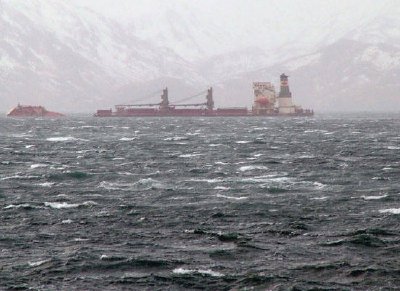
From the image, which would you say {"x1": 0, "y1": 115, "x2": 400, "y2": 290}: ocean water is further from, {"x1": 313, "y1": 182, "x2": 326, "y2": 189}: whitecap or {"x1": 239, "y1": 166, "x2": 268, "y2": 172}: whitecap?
{"x1": 313, "y1": 182, "x2": 326, "y2": 189}: whitecap

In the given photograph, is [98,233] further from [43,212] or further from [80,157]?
[80,157]

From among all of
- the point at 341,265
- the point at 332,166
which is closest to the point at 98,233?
the point at 341,265

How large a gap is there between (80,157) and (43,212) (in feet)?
118

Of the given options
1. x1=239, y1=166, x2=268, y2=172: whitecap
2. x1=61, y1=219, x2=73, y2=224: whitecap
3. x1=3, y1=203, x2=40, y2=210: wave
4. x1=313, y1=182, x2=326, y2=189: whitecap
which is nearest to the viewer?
x1=61, y1=219, x2=73, y2=224: whitecap

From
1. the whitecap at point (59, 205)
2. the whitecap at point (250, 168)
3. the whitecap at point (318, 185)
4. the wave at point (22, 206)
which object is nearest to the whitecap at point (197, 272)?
the whitecap at point (59, 205)

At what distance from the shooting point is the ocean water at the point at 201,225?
90.6 ft

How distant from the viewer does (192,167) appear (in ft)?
211

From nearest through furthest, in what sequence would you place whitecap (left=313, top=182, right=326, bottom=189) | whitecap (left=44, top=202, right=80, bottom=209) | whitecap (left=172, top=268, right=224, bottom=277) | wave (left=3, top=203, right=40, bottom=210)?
whitecap (left=172, top=268, right=224, bottom=277)
wave (left=3, top=203, right=40, bottom=210)
whitecap (left=44, top=202, right=80, bottom=209)
whitecap (left=313, top=182, right=326, bottom=189)

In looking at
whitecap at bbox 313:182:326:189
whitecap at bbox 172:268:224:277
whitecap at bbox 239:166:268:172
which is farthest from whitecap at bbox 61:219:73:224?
whitecap at bbox 239:166:268:172

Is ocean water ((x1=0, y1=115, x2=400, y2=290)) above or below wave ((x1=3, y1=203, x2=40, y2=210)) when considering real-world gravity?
below

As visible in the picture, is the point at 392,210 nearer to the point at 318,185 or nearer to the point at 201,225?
the point at 318,185

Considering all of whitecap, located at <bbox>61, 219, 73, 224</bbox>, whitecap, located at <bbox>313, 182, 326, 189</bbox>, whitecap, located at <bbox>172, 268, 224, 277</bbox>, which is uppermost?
whitecap, located at <bbox>61, 219, 73, 224</bbox>

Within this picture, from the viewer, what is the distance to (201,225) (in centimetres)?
3697

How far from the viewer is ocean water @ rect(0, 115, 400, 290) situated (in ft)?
90.6
